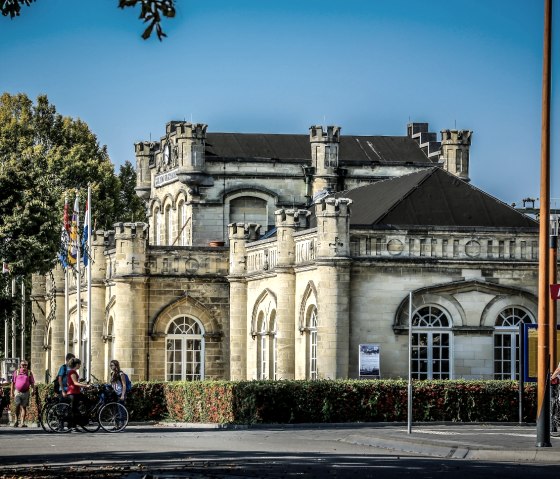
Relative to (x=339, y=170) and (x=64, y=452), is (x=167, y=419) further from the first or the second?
(x=339, y=170)

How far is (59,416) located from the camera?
119ft

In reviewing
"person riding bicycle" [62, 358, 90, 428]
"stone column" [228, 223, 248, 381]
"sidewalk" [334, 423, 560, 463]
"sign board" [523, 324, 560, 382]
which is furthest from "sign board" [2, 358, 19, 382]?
"sign board" [523, 324, 560, 382]

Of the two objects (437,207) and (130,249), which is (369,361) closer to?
(437,207)

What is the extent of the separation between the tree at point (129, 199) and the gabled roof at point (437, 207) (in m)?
33.3

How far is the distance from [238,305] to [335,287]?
10.0m

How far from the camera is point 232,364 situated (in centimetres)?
5597

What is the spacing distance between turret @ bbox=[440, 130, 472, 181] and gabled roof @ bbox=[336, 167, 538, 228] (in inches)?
511

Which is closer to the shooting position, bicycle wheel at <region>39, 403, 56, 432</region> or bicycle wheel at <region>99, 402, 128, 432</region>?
bicycle wheel at <region>99, 402, 128, 432</region>

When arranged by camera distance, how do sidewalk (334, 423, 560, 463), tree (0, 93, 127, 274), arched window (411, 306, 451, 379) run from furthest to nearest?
tree (0, 93, 127, 274) < arched window (411, 306, 451, 379) < sidewalk (334, 423, 560, 463)

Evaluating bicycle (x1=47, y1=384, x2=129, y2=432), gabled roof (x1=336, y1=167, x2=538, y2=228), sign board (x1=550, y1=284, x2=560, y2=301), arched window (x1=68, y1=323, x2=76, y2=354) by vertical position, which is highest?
gabled roof (x1=336, y1=167, x2=538, y2=228)

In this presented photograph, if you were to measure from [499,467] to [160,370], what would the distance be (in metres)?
34.1

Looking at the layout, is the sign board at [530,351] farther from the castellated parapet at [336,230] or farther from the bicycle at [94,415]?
the castellated parapet at [336,230]

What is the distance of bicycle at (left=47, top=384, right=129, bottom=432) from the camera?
Answer: 1426 inches

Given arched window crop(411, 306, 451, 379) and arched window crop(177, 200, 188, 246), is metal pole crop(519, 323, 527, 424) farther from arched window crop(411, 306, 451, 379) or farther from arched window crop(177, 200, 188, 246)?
arched window crop(177, 200, 188, 246)
